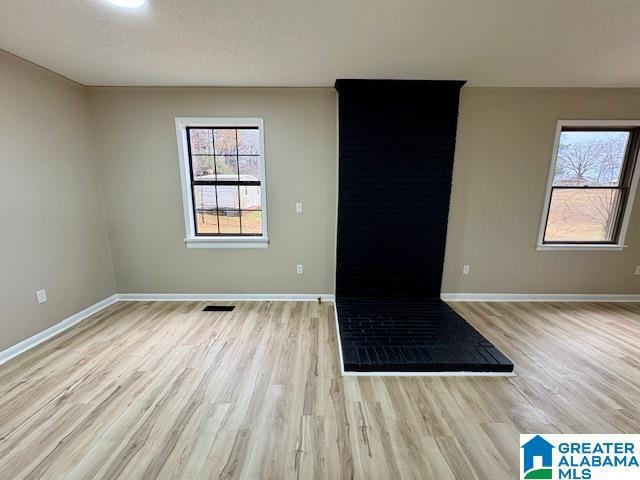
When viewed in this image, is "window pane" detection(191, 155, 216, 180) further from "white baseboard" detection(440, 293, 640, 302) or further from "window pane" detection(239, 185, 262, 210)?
"white baseboard" detection(440, 293, 640, 302)

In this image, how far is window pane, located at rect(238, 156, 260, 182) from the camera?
10.6 feet

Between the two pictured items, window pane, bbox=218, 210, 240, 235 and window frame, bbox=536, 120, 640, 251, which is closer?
window frame, bbox=536, 120, 640, 251

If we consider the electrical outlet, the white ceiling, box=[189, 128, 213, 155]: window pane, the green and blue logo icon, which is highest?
the white ceiling

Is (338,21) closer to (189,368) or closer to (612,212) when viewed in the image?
(189,368)

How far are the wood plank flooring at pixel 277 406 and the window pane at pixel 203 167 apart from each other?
68.9 inches

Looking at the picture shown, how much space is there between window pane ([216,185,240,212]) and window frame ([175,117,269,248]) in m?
0.33

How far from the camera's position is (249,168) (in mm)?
3244

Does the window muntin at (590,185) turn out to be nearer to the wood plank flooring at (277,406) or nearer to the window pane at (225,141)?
the wood plank flooring at (277,406)

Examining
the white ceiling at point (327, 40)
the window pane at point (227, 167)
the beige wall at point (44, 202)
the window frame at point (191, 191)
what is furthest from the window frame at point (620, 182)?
the beige wall at point (44, 202)

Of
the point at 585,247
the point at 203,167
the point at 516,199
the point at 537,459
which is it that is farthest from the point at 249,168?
the point at 585,247

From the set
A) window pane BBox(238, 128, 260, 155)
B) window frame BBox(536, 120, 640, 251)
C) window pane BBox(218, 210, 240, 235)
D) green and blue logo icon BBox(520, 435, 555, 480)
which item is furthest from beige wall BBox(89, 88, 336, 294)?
window frame BBox(536, 120, 640, 251)

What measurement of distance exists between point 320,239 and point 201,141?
1.82 m

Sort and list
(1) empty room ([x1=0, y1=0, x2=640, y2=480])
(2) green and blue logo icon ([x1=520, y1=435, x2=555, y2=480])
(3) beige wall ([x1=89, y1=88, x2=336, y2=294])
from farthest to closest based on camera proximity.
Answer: (3) beige wall ([x1=89, y1=88, x2=336, y2=294]) → (1) empty room ([x1=0, y1=0, x2=640, y2=480]) → (2) green and blue logo icon ([x1=520, y1=435, x2=555, y2=480])

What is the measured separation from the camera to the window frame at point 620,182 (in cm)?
309
